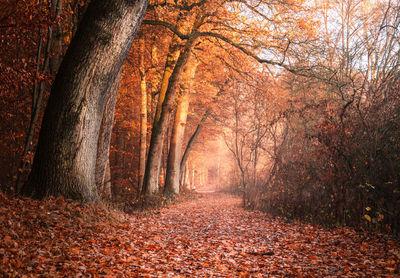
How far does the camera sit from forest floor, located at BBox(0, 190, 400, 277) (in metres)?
3.74

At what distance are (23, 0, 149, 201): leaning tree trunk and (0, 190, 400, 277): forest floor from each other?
50 cm

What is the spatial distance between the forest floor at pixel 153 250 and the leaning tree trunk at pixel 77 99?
19.8 inches

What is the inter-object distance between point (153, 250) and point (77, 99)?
3272 millimetres

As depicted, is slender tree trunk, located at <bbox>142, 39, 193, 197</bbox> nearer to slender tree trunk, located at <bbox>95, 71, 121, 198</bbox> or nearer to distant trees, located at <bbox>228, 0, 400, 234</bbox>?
slender tree trunk, located at <bbox>95, 71, 121, 198</bbox>

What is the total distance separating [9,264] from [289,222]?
760cm

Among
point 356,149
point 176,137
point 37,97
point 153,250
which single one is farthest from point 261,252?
point 176,137

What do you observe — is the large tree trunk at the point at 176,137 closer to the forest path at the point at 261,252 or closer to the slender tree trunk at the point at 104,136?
the slender tree trunk at the point at 104,136

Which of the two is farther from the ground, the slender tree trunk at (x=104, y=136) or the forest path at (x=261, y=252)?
the slender tree trunk at (x=104, y=136)

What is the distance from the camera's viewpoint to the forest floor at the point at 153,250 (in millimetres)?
3740

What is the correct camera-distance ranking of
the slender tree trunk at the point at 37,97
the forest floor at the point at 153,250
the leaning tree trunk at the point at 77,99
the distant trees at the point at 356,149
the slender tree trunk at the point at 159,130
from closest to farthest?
the forest floor at the point at 153,250
the leaning tree trunk at the point at 77,99
the distant trees at the point at 356,149
the slender tree trunk at the point at 37,97
the slender tree trunk at the point at 159,130

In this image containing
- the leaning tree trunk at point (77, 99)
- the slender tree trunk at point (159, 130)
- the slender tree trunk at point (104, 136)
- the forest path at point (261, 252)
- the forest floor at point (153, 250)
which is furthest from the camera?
the slender tree trunk at point (159, 130)

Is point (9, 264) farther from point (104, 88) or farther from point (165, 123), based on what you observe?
point (165, 123)

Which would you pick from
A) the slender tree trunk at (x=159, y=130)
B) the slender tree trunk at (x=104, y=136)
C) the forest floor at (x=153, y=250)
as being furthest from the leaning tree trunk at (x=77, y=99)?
the slender tree trunk at (x=159, y=130)

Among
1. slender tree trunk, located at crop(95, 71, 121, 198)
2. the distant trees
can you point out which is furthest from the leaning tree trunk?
the distant trees
